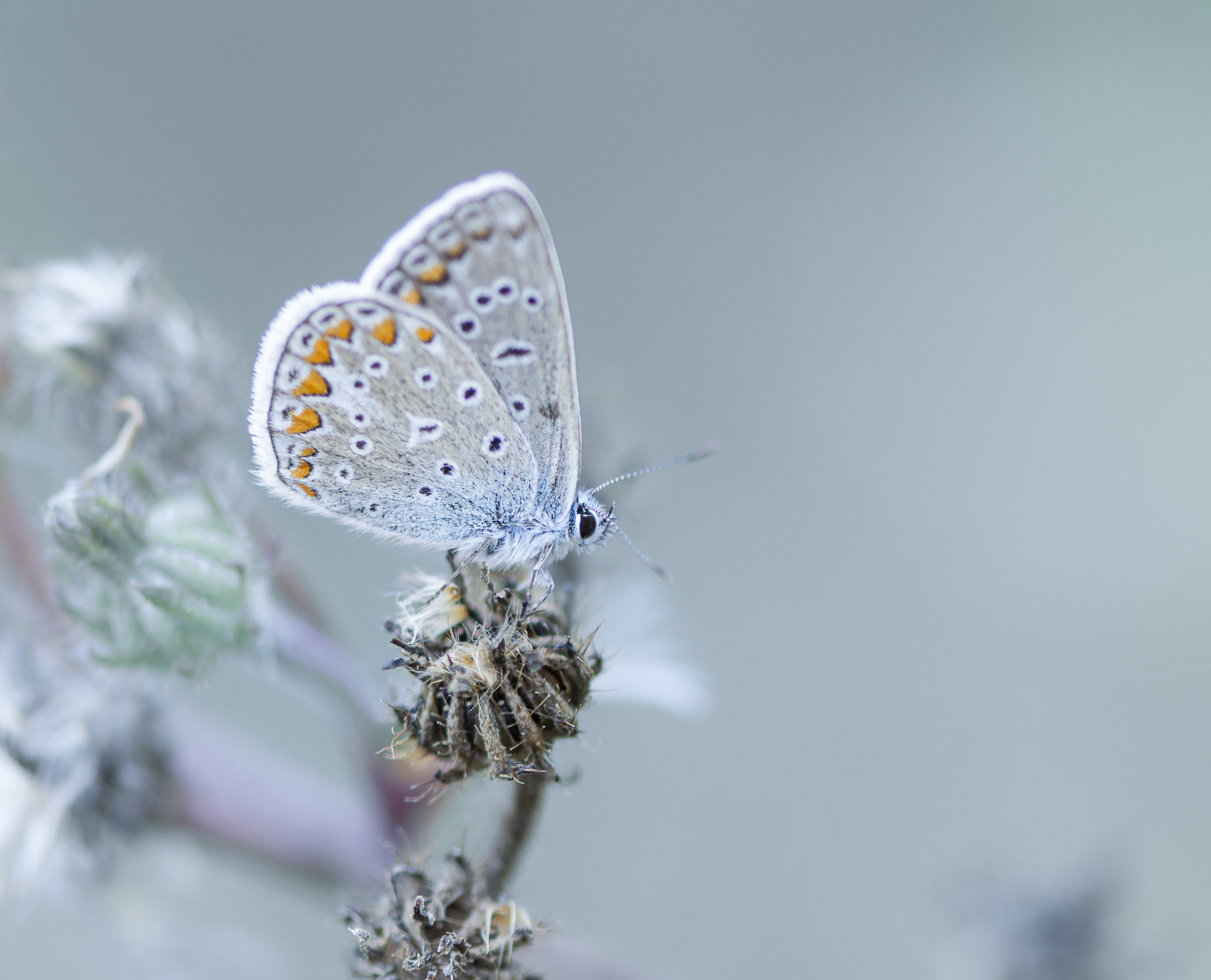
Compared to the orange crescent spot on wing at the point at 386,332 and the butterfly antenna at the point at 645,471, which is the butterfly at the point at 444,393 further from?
the butterfly antenna at the point at 645,471

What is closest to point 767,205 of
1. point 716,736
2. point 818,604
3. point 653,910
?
point 818,604

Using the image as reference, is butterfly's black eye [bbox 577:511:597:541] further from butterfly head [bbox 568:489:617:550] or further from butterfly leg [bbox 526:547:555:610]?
butterfly leg [bbox 526:547:555:610]

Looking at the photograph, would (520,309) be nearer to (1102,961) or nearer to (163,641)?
(163,641)

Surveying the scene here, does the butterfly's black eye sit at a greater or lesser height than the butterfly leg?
greater

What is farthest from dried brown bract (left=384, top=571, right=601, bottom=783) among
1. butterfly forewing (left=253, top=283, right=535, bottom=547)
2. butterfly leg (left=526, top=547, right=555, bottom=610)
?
butterfly forewing (left=253, top=283, right=535, bottom=547)

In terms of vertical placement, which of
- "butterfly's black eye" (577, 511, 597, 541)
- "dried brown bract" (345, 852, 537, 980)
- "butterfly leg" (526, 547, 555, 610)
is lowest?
"dried brown bract" (345, 852, 537, 980)

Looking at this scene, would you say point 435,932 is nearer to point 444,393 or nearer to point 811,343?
point 444,393
